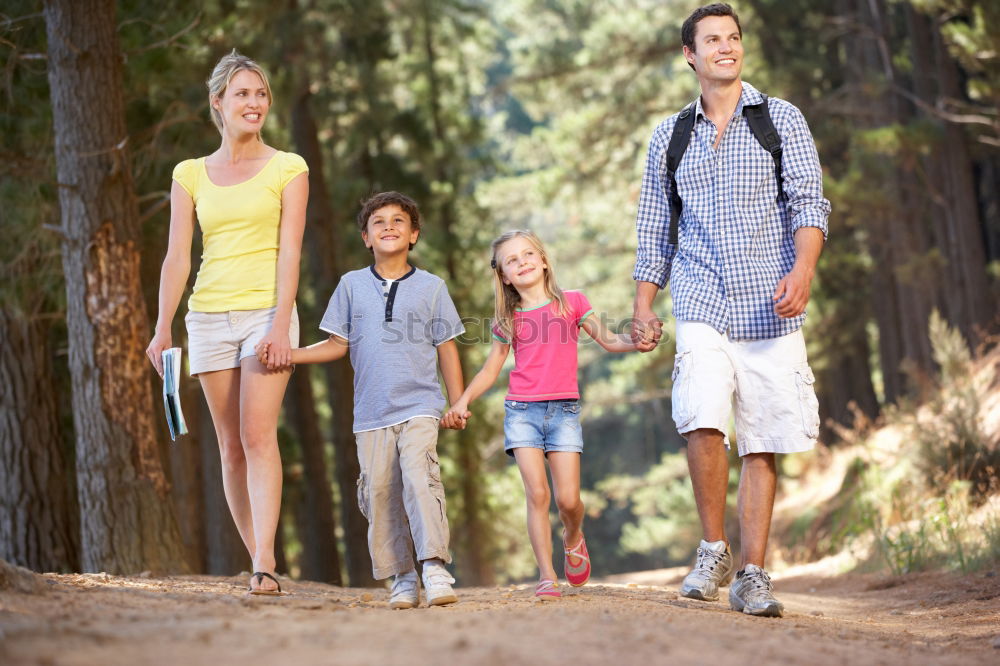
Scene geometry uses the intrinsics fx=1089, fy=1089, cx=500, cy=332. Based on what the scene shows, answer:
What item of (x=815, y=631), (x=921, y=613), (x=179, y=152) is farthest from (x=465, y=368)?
(x=815, y=631)

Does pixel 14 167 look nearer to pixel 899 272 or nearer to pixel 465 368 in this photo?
pixel 899 272

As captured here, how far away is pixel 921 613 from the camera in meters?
6.36

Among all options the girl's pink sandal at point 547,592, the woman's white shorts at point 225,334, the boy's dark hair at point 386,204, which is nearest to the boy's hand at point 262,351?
the woman's white shorts at point 225,334

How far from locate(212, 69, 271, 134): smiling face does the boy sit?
716 mm

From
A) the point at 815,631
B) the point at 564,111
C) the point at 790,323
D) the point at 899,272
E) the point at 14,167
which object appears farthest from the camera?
the point at 564,111

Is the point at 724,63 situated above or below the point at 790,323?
above

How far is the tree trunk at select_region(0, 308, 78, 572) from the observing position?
9.77m

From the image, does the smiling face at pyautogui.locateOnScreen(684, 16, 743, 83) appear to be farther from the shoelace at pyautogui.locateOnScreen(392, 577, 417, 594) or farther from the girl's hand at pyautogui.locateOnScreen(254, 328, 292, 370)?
the shoelace at pyautogui.locateOnScreen(392, 577, 417, 594)

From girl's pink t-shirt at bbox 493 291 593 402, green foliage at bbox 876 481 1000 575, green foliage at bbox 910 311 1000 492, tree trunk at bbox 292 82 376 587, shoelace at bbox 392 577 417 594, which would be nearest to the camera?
shoelace at bbox 392 577 417 594

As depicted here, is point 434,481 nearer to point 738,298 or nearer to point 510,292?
point 510,292

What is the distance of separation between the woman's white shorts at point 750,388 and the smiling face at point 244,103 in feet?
8.04

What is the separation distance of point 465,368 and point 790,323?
1882cm

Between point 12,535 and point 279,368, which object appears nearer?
point 279,368

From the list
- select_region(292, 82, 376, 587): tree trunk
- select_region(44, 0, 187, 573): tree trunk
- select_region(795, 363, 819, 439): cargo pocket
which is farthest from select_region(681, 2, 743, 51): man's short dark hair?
select_region(292, 82, 376, 587): tree trunk
